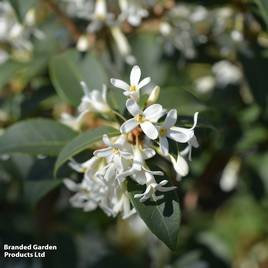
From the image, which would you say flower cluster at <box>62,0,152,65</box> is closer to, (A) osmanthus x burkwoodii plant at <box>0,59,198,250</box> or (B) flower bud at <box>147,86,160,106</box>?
(A) osmanthus x burkwoodii plant at <box>0,59,198,250</box>

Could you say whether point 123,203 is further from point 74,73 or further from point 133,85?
point 74,73

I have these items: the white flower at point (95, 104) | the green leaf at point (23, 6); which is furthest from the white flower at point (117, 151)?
the green leaf at point (23, 6)

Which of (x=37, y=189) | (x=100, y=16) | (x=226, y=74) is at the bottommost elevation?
(x=226, y=74)

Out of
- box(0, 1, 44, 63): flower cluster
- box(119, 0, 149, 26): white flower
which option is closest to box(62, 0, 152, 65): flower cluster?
box(119, 0, 149, 26): white flower

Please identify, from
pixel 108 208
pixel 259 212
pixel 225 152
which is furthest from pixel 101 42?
pixel 259 212

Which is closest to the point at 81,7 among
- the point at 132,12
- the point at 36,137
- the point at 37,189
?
the point at 132,12

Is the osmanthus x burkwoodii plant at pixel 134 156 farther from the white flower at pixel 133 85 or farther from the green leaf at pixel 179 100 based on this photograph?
the green leaf at pixel 179 100

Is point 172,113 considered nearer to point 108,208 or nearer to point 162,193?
point 162,193
